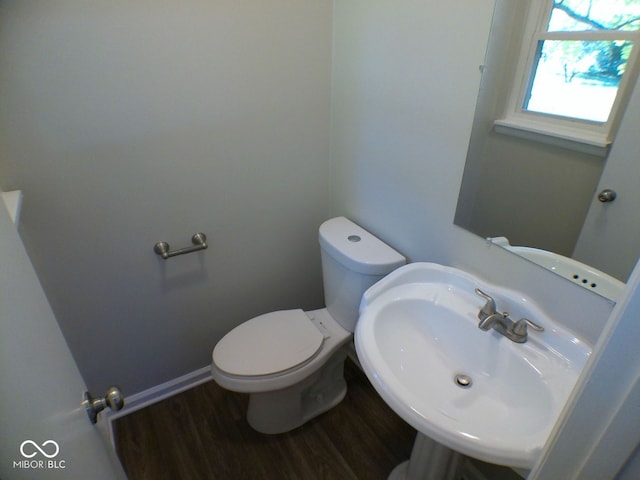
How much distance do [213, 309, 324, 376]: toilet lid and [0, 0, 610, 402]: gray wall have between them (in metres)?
0.26

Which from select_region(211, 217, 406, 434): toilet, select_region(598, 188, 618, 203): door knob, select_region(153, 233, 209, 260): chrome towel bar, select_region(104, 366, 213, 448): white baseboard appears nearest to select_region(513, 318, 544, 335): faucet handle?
select_region(598, 188, 618, 203): door knob

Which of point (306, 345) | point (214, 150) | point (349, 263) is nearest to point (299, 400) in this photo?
point (306, 345)

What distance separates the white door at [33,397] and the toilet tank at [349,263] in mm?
936

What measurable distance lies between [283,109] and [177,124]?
43 cm

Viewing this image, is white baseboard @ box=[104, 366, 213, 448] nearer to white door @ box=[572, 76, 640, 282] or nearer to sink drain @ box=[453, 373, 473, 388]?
sink drain @ box=[453, 373, 473, 388]

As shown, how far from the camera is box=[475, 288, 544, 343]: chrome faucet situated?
95 cm

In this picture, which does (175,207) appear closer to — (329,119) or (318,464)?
(329,119)

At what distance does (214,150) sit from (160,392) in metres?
1.20

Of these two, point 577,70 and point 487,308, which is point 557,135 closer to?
point 577,70

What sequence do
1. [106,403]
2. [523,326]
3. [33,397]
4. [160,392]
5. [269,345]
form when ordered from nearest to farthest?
[33,397] → [106,403] → [523,326] → [269,345] → [160,392]

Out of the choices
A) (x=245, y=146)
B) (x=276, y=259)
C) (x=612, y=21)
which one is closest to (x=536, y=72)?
(x=612, y=21)

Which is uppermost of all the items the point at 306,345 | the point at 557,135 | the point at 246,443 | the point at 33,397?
the point at 557,135

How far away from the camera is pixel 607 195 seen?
2.68ft

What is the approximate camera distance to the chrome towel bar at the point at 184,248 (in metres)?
1.44
